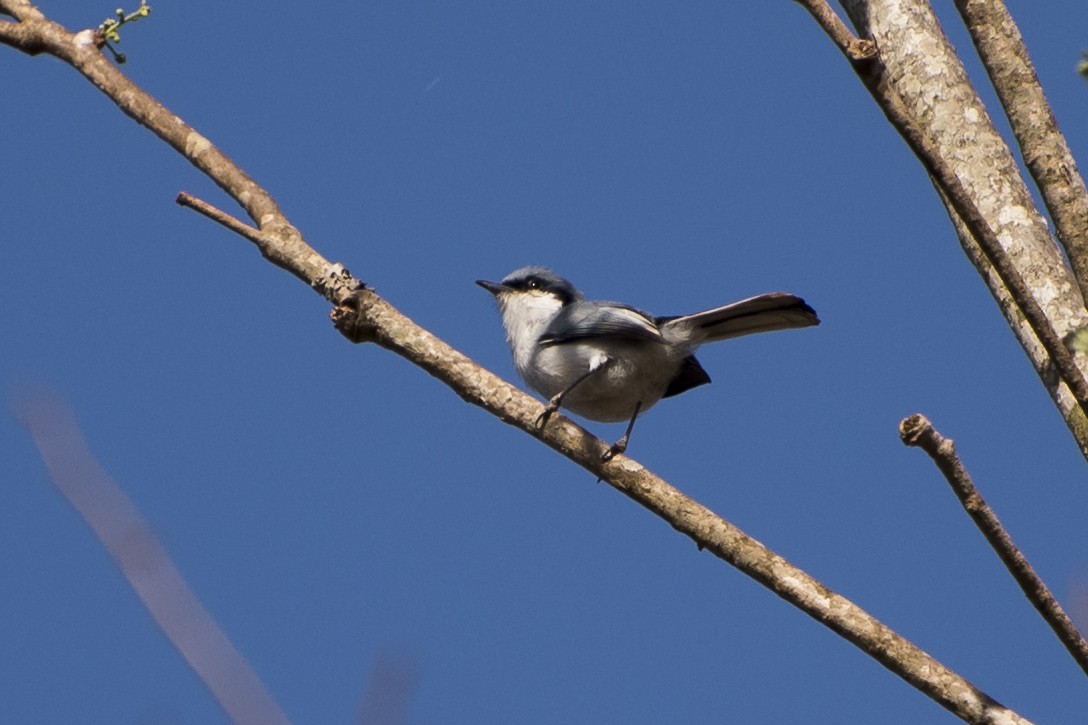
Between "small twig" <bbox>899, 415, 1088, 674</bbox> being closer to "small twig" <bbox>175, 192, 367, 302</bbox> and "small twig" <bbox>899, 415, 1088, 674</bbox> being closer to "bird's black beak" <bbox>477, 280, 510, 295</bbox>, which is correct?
"small twig" <bbox>175, 192, 367, 302</bbox>

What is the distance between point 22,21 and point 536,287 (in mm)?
3440

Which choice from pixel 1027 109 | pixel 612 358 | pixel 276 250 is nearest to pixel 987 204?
pixel 1027 109

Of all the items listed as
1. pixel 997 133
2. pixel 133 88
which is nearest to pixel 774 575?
pixel 997 133

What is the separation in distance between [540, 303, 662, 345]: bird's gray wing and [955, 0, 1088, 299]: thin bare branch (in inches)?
103

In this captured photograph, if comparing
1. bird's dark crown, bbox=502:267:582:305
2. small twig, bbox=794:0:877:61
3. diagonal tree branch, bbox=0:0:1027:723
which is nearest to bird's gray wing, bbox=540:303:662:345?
bird's dark crown, bbox=502:267:582:305

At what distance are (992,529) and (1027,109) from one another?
127cm

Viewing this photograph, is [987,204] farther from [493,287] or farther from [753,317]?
[493,287]

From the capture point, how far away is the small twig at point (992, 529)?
2.42m

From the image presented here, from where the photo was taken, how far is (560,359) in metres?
5.93

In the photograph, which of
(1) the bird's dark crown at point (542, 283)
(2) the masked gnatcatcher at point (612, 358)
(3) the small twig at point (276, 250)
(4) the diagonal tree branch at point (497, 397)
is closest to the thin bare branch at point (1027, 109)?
(4) the diagonal tree branch at point (497, 397)

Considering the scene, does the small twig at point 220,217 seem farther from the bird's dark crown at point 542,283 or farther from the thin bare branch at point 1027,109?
the bird's dark crown at point 542,283

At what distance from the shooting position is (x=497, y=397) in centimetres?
360

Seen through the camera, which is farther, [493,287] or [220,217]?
[493,287]

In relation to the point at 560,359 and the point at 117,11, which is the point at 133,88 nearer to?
the point at 117,11
